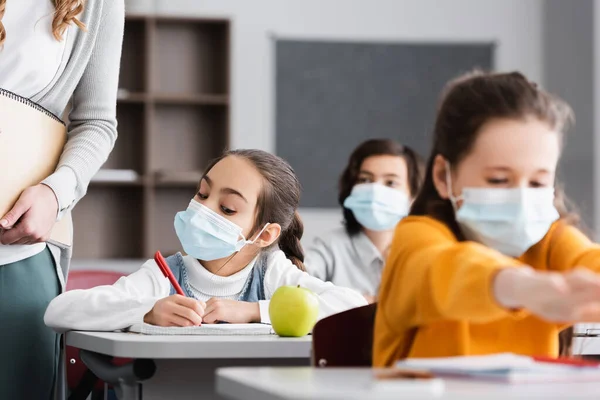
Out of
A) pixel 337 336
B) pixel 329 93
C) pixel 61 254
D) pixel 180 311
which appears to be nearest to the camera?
pixel 337 336

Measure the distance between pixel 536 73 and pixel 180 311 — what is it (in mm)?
4672

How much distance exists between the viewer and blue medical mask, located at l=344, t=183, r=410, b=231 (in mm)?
3373

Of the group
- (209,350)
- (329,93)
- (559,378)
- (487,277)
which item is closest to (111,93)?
(209,350)

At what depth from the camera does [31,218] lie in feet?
5.51

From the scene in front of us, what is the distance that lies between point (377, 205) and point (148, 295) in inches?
60.6

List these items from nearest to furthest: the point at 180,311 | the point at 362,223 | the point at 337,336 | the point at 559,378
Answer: the point at 559,378 < the point at 337,336 < the point at 180,311 < the point at 362,223

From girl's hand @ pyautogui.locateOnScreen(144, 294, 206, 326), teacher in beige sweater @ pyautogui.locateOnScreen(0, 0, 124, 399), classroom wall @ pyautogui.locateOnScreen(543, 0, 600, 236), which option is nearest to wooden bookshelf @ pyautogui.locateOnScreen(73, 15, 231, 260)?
classroom wall @ pyautogui.locateOnScreen(543, 0, 600, 236)

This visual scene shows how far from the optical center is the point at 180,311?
5.51 ft

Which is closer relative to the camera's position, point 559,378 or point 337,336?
point 559,378

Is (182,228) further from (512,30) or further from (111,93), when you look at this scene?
(512,30)

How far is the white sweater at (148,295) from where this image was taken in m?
1.73

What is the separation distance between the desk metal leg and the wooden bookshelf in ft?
11.4

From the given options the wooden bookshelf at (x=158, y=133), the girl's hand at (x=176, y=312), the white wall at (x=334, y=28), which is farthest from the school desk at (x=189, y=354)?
the white wall at (x=334, y=28)

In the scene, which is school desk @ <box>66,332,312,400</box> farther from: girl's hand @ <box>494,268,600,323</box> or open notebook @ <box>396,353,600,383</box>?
girl's hand @ <box>494,268,600,323</box>
